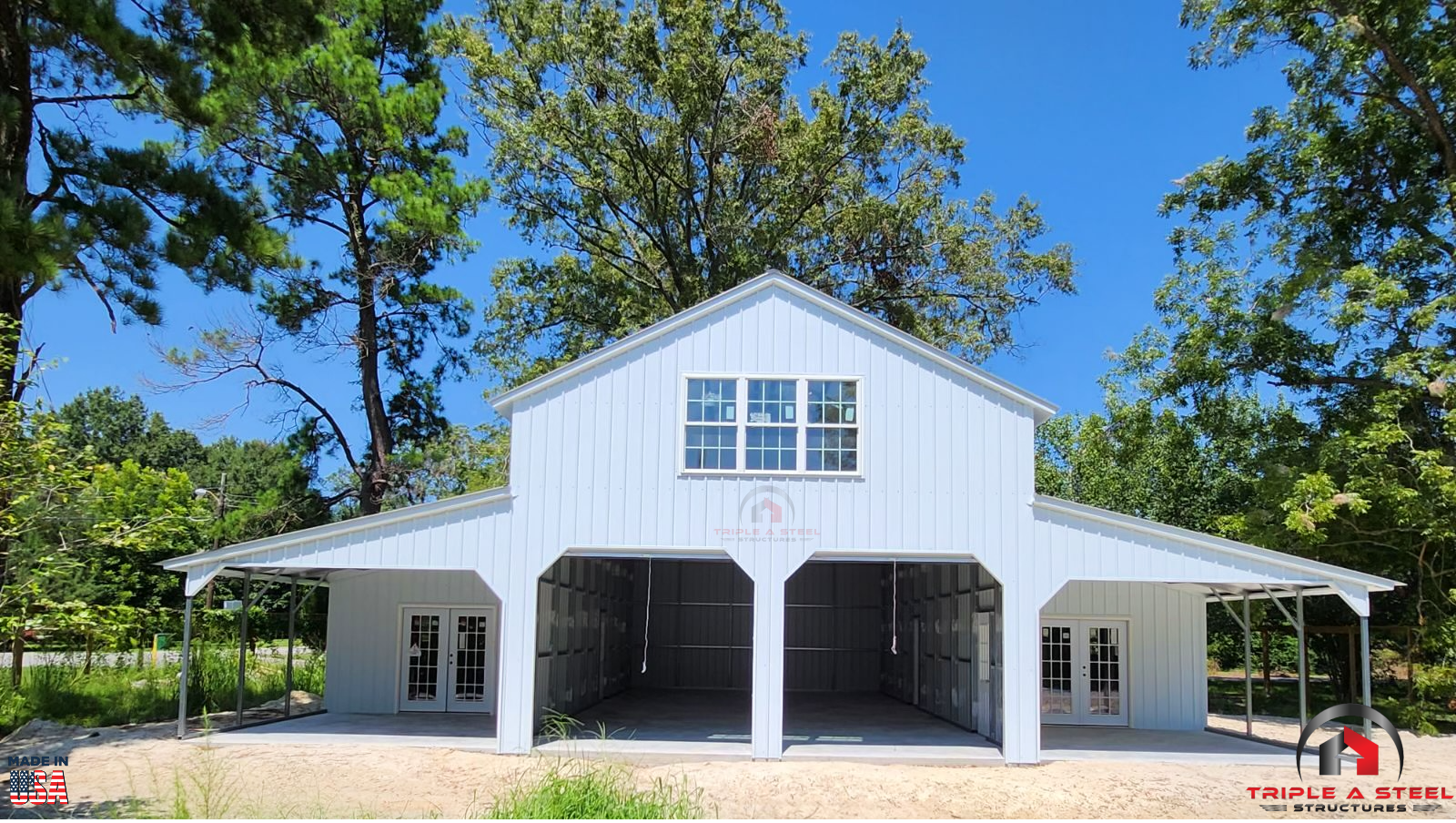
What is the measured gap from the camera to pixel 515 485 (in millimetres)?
13875

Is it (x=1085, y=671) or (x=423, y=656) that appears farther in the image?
(x=423, y=656)

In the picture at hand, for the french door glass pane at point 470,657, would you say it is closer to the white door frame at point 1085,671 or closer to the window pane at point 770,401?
the window pane at point 770,401

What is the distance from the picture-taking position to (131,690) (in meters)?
17.5

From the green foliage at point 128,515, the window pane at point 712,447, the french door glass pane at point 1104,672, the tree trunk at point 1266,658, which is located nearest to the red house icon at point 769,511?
the window pane at point 712,447

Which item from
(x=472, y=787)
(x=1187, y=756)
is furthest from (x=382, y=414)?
(x=1187, y=756)

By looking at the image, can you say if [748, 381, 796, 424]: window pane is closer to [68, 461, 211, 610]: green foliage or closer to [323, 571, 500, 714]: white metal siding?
[323, 571, 500, 714]: white metal siding

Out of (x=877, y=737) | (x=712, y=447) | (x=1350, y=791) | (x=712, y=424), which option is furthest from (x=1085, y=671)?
(x=712, y=424)

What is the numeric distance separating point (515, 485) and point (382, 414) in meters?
12.2

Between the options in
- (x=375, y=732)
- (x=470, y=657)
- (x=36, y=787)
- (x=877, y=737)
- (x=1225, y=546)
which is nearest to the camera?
(x=36, y=787)

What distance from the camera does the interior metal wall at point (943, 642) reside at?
49.5ft

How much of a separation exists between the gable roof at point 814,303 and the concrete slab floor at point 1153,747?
4.39 meters

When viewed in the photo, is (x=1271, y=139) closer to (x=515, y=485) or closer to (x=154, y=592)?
(x=515, y=485)

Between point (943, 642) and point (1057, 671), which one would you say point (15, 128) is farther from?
point (1057, 671)

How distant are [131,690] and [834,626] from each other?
45.8 ft
